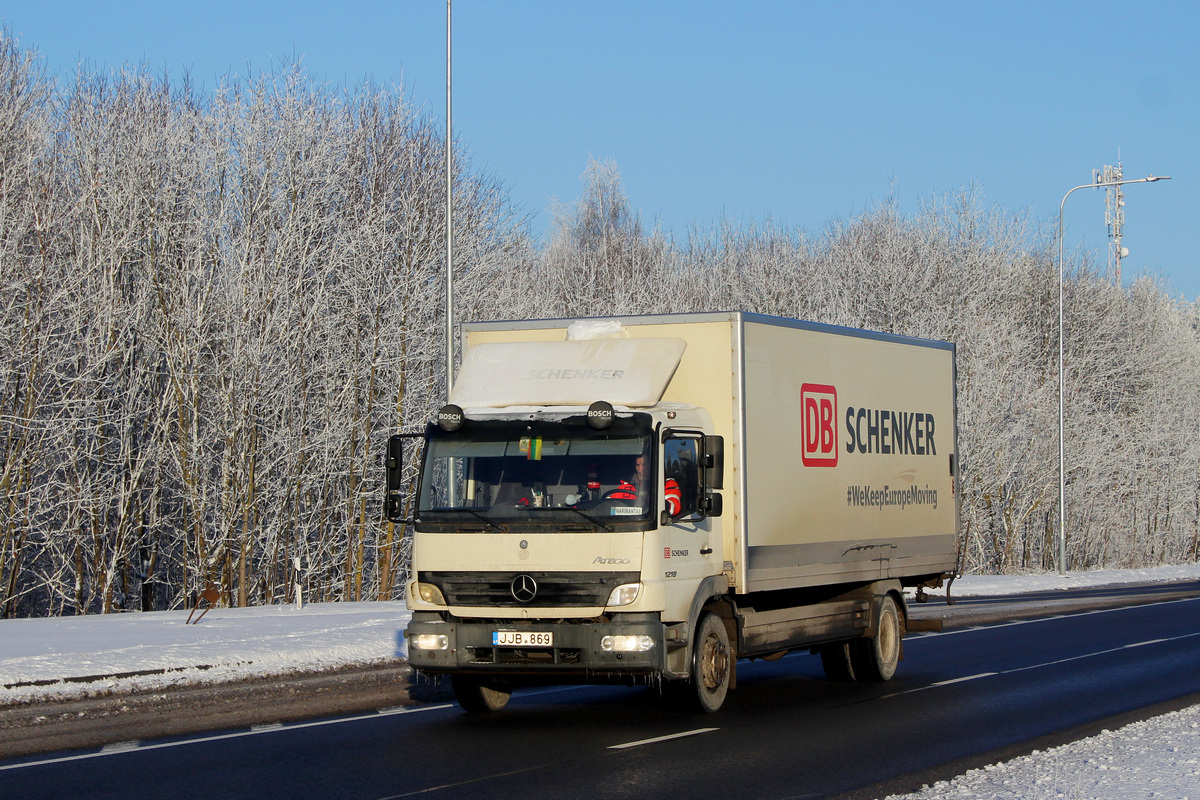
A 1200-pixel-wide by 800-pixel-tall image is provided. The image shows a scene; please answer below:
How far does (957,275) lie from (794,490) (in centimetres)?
3684

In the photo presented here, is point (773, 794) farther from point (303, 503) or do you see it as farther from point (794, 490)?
point (303, 503)

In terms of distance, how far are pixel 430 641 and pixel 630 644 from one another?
5.18ft

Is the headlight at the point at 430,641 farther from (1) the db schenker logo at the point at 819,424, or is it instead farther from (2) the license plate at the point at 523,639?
(1) the db schenker logo at the point at 819,424

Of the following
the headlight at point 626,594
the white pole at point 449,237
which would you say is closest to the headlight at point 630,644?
the headlight at point 626,594

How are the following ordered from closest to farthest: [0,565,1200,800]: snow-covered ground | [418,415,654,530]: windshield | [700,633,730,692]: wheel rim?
[0,565,1200,800]: snow-covered ground < [418,415,654,530]: windshield < [700,633,730,692]: wheel rim

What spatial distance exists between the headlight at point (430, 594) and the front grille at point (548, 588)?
19 centimetres

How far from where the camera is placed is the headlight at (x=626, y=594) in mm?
9773

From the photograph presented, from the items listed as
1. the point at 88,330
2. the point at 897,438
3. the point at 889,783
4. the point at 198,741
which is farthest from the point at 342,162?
the point at 889,783

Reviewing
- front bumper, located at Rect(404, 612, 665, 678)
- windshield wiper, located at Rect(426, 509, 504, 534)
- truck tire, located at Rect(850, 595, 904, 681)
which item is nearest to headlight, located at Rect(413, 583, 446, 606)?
front bumper, located at Rect(404, 612, 665, 678)

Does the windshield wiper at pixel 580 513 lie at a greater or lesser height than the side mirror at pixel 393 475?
lesser

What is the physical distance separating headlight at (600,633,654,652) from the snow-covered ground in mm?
2532

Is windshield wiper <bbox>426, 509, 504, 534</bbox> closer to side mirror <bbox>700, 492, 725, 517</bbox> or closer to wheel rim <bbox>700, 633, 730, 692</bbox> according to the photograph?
side mirror <bbox>700, 492, 725, 517</bbox>

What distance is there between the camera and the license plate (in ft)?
32.3

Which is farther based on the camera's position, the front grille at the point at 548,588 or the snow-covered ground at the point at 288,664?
the front grille at the point at 548,588
